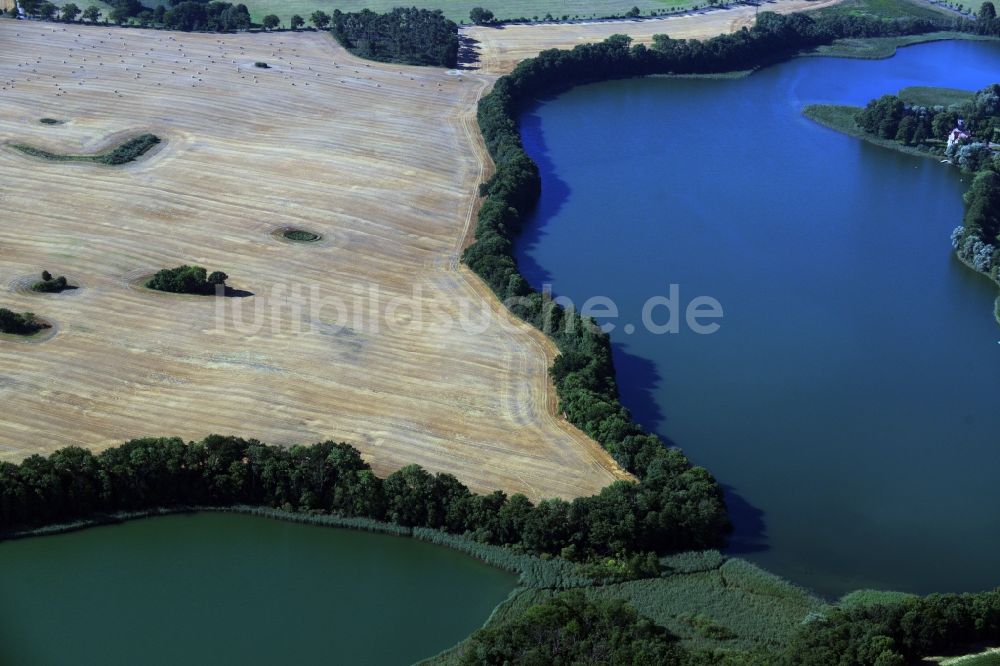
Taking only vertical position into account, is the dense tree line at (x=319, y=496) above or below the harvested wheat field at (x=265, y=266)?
below

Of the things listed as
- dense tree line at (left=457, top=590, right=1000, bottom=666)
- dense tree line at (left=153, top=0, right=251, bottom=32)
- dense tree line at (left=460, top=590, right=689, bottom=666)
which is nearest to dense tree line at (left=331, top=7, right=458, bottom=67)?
dense tree line at (left=153, top=0, right=251, bottom=32)

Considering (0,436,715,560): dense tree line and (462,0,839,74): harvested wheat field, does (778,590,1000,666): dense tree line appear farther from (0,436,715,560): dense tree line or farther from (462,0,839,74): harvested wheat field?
(462,0,839,74): harvested wheat field

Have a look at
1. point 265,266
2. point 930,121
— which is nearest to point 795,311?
point 265,266

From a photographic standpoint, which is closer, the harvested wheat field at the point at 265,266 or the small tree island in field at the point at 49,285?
the harvested wheat field at the point at 265,266

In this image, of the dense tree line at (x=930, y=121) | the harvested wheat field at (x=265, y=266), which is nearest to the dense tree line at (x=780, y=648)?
the harvested wheat field at (x=265, y=266)

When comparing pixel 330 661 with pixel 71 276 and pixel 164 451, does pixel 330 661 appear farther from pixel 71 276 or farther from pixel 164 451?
pixel 71 276

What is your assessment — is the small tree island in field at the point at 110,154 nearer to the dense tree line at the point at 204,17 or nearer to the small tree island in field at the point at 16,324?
the small tree island in field at the point at 16,324
